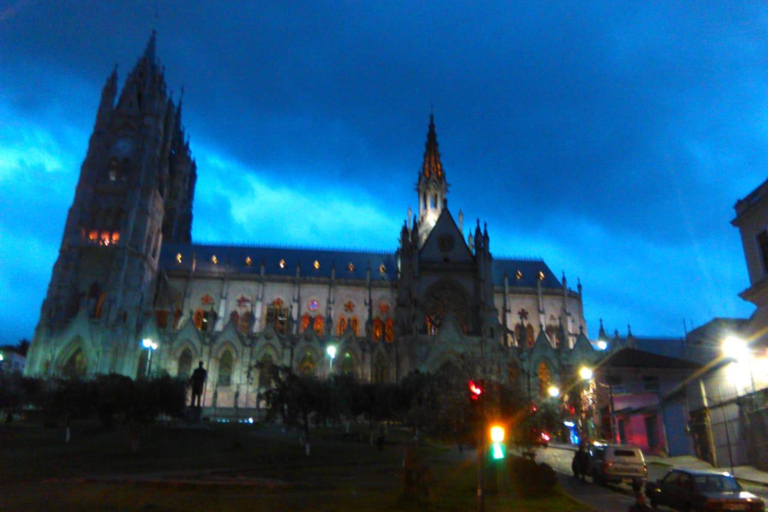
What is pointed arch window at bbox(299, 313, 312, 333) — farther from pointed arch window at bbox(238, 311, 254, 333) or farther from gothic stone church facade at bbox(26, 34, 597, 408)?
pointed arch window at bbox(238, 311, 254, 333)

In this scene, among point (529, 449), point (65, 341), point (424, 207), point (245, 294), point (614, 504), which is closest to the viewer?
point (614, 504)

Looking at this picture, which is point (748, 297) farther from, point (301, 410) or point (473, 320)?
point (473, 320)

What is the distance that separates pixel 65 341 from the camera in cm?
5625

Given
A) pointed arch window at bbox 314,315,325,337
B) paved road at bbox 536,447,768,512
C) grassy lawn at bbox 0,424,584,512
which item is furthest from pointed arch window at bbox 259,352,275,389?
paved road at bbox 536,447,768,512

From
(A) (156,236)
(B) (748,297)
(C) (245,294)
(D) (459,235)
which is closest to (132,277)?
(A) (156,236)

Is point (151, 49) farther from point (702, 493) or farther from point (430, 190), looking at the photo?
point (702, 493)

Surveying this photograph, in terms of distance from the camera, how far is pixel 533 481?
18547 mm

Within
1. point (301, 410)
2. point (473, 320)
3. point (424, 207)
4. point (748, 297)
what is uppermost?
point (424, 207)

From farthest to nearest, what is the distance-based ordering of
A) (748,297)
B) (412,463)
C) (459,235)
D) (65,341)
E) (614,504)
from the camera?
1. (459,235)
2. (65,341)
3. (748,297)
4. (614,504)
5. (412,463)

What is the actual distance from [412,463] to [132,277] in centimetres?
5465

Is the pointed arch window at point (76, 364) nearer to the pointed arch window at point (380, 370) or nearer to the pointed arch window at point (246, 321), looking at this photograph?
the pointed arch window at point (246, 321)

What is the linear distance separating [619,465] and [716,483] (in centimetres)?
678

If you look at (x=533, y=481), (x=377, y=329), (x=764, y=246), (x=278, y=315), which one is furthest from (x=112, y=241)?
(x=764, y=246)

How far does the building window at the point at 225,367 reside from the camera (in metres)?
60.2
